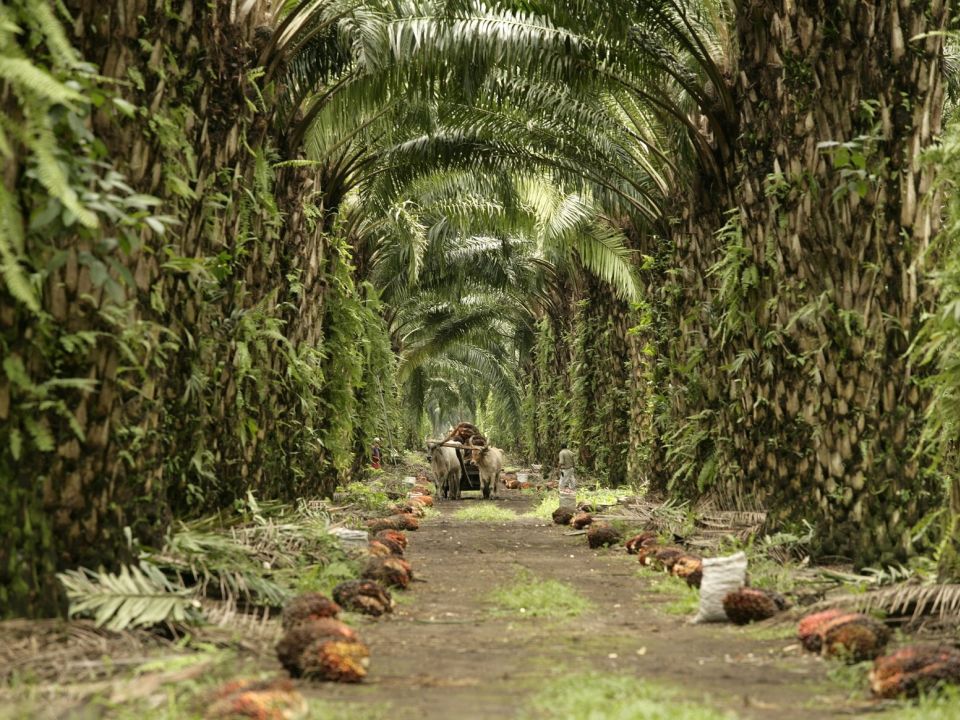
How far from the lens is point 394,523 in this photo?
35.0 feet

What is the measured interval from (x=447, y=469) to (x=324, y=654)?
46.8 feet

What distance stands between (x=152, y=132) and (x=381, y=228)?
12567 millimetres

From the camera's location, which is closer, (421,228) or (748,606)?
(748,606)

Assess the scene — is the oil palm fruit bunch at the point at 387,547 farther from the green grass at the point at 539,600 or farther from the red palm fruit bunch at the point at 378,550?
the green grass at the point at 539,600

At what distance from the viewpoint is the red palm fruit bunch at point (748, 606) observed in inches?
216

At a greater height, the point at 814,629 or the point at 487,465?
the point at 487,465

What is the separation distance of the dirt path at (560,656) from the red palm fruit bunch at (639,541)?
1.10 meters

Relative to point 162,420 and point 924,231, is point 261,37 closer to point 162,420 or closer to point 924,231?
point 162,420

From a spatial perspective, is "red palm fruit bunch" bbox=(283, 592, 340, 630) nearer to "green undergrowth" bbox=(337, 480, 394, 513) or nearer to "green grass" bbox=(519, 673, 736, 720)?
"green grass" bbox=(519, 673, 736, 720)

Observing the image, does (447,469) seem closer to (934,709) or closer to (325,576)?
(325,576)

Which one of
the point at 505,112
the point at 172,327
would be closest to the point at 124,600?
the point at 172,327

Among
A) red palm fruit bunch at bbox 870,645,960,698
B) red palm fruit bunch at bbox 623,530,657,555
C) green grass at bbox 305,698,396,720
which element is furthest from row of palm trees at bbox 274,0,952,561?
green grass at bbox 305,698,396,720

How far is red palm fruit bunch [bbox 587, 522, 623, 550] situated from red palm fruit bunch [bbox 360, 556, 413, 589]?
328 cm

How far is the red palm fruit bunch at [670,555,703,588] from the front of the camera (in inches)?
267
